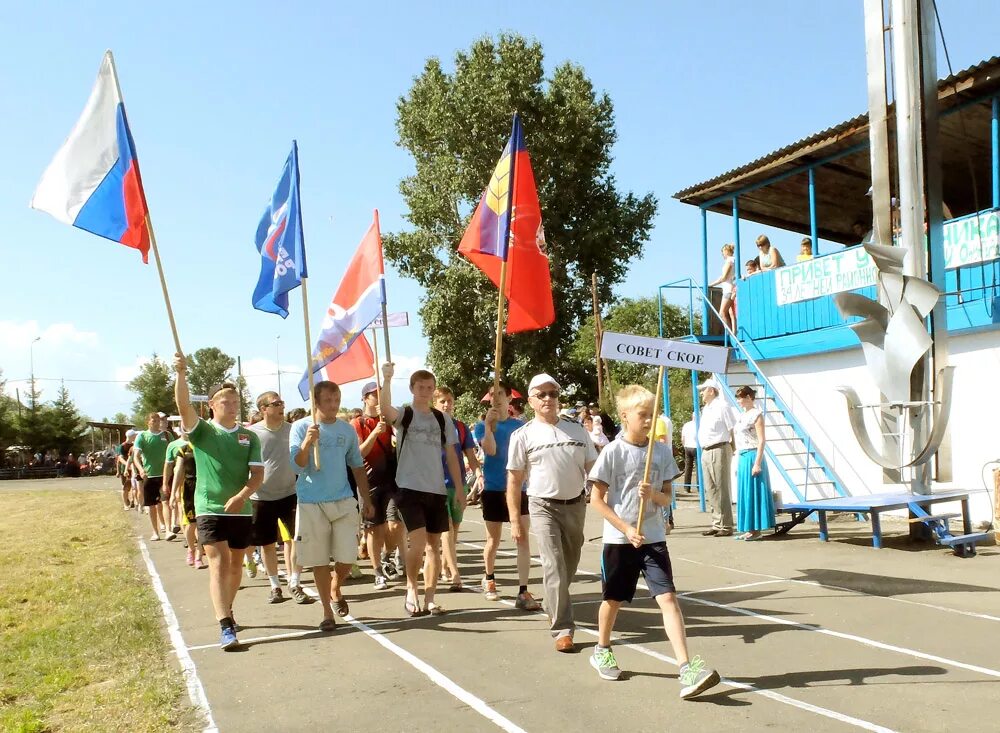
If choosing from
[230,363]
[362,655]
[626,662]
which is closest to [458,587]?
[362,655]

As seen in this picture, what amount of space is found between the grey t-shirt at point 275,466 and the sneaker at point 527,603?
8.09ft

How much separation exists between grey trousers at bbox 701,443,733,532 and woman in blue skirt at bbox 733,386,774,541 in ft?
1.55

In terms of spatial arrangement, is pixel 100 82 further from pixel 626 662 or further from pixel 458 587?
pixel 626 662

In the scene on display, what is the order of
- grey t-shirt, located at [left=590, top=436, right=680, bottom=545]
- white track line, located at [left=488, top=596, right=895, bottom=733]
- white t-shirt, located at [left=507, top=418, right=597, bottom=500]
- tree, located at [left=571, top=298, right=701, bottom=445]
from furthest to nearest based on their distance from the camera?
tree, located at [left=571, top=298, right=701, bottom=445] → white t-shirt, located at [left=507, top=418, right=597, bottom=500] → grey t-shirt, located at [left=590, top=436, right=680, bottom=545] → white track line, located at [left=488, top=596, right=895, bottom=733]

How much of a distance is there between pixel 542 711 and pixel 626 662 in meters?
1.17

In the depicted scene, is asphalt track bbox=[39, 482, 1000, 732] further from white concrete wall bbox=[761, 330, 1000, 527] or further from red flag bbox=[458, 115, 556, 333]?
white concrete wall bbox=[761, 330, 1000, 527]

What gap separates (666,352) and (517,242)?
2961 millimetres

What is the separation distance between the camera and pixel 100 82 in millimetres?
8000

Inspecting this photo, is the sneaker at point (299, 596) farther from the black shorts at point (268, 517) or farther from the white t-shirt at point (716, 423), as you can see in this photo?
the white t-shirt at point (716, 423)

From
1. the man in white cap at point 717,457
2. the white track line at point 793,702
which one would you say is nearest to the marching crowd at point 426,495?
the white track line at point 793,702

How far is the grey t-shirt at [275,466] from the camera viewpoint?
8828mm

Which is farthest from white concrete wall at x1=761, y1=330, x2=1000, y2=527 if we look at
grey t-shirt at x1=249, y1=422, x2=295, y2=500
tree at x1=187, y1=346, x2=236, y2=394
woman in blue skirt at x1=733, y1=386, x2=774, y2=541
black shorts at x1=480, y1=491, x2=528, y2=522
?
tree at x1=187, y1=346, x2=236, y2=394

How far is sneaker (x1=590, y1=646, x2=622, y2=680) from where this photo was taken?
5.64 metres

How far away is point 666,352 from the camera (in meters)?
6.52
